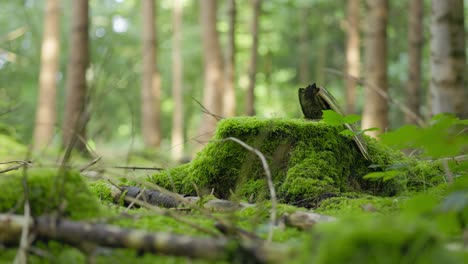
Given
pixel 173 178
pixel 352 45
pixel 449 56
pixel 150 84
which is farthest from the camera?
pixel 352 45

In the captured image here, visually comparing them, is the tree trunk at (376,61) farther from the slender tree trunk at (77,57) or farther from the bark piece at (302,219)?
the bark piece at (302,219)

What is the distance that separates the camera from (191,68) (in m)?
34.4

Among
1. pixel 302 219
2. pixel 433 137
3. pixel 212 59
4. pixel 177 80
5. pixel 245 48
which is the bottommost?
pixel 302 219

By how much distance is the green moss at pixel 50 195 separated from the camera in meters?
1.88

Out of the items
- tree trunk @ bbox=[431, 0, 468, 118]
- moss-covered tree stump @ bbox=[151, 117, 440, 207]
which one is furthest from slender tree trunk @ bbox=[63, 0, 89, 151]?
moss-covered tree stump @ bbox=[151, 117, 440, 207]

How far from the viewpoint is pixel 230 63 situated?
14.9 metres

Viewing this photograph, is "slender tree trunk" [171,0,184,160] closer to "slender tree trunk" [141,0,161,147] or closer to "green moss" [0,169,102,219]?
"slender tree trunk" [141,0,161,147]

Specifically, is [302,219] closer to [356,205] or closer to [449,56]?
[356,205]

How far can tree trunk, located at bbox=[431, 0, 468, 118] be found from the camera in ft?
17.3

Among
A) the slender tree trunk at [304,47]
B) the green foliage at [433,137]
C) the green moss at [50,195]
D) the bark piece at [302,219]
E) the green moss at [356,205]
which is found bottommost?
the green moss at [356,205]

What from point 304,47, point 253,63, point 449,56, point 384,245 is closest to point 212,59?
point 253,63

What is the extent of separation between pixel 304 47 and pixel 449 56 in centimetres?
2434

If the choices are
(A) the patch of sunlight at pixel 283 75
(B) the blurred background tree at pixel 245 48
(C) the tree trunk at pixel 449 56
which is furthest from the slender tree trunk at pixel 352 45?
(C) the tree trunk at pixel 449 56

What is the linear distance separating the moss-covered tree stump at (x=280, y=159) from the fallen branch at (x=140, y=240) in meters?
1.48
